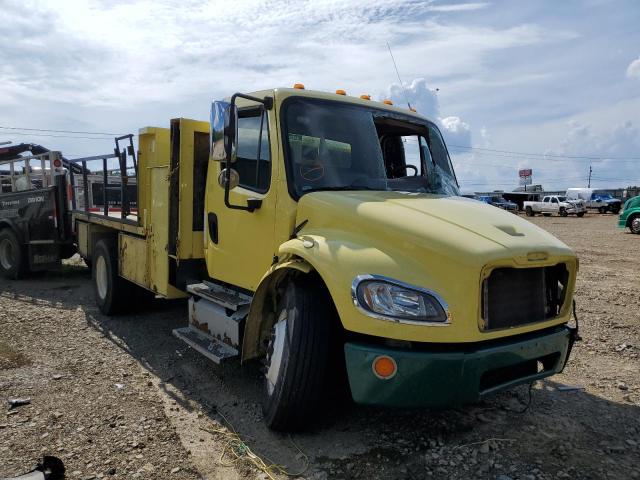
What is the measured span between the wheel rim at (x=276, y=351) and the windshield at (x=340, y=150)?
3.14ft

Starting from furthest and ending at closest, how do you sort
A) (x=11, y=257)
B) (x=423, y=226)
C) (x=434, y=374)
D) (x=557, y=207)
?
1. (x=557, y=207)
2. (x=11, y=257)
3. (x=423, y=226)
4. (x=434, y=374)

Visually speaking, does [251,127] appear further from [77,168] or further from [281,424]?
[77,168]

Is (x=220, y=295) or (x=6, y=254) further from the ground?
(x=220, y=295)

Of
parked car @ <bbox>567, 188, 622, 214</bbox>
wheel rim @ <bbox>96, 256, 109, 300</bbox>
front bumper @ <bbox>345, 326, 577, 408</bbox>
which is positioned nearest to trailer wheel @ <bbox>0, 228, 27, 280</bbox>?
wheel rim @ <bbox>96, 256, 109, 300</bbox>

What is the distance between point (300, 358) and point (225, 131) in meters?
1.70

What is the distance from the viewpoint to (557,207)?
41.3 m

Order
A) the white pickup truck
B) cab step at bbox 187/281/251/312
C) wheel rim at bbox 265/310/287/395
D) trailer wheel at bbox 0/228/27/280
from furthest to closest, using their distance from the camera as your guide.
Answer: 1. the white pickup truck
2. trailer wheel at bbox 0/228/27/280
3. cab step at bbox 187/281/251/312
4. wheel rim at bbox 265/310/287/395

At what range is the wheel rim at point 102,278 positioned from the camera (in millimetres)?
6816

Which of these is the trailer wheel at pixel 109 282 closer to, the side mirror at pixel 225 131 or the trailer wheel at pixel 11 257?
the side mirror at pixel 225 131

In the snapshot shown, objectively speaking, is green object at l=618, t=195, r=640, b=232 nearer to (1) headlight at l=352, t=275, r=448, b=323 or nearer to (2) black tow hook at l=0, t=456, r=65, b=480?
(1) headlight at l=352, t=275, r=448, b=323

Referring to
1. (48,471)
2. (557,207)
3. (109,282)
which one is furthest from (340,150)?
(557,207)

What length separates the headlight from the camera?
285 cm

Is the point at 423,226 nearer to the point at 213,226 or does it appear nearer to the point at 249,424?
the point at 249,424

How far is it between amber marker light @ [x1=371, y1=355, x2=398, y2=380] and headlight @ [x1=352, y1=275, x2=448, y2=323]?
0.79 ft
